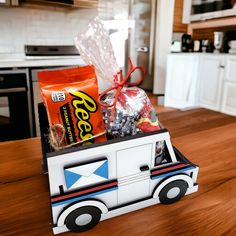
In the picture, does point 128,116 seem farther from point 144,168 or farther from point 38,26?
point 38,26

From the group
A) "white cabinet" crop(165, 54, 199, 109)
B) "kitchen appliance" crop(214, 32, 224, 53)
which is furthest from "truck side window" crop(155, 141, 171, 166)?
Result: "kitchen appliance" crop(214, 32, 224, 53)

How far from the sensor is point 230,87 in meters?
2.91

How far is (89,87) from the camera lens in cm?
43

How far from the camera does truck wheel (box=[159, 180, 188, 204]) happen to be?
0.45 m

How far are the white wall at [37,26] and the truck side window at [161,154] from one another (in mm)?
2613

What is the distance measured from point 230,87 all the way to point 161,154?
281 centimetres

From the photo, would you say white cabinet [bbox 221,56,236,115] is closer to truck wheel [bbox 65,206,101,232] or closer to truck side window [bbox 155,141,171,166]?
truck side window [bbox 155,141,171,166]

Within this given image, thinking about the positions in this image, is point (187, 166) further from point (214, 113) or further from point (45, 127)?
point (214, 113)

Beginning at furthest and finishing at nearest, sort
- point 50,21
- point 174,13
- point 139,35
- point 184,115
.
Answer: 1. point 139,35
2. point 174,13
3. point 50,21
4. point 184,115

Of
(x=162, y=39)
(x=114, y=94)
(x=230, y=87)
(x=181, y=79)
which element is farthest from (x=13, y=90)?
(x=230, y=87)

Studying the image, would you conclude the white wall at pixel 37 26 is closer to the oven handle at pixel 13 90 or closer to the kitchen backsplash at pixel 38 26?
the kitchen backsplash at pixel 38 26

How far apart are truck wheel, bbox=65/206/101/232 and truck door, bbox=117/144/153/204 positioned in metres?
0.05

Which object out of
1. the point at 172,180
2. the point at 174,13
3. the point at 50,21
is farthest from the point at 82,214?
the point at 174,13

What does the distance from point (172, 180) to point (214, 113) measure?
684mm
